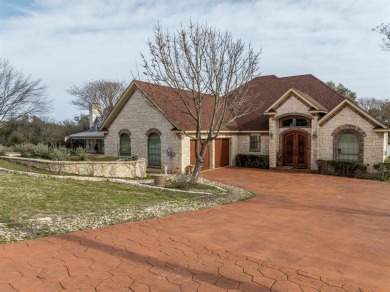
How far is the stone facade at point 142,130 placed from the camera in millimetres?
20656

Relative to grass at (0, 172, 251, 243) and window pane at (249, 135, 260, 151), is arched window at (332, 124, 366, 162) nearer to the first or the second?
window pane at (249, 135, 260, 151)

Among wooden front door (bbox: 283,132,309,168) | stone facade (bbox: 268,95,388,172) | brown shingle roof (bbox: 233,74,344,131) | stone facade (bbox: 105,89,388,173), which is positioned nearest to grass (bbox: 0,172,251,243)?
stone facade (bbox: 105,89,388,173)

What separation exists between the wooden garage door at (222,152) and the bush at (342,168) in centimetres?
705

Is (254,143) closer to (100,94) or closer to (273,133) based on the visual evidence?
(273,133)

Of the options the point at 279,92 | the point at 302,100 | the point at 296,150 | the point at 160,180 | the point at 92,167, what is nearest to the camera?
the point at 160,180

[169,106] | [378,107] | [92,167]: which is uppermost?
[378,107]

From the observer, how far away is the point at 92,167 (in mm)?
16875

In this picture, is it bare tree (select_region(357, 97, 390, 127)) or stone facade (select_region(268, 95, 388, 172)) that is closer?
stone facade (select_region(268, 95, 388, 172))

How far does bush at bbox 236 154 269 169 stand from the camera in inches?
935

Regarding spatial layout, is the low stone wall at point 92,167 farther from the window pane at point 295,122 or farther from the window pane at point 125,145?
the window pane at point 295,122

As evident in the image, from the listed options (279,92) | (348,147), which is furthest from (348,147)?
(279,92)

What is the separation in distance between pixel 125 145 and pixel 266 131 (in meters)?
11.0

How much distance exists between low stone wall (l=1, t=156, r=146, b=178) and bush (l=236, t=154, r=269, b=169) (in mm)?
9345

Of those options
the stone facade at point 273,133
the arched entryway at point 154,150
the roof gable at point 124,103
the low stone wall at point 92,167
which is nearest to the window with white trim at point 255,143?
the stone facade at point 273,133
